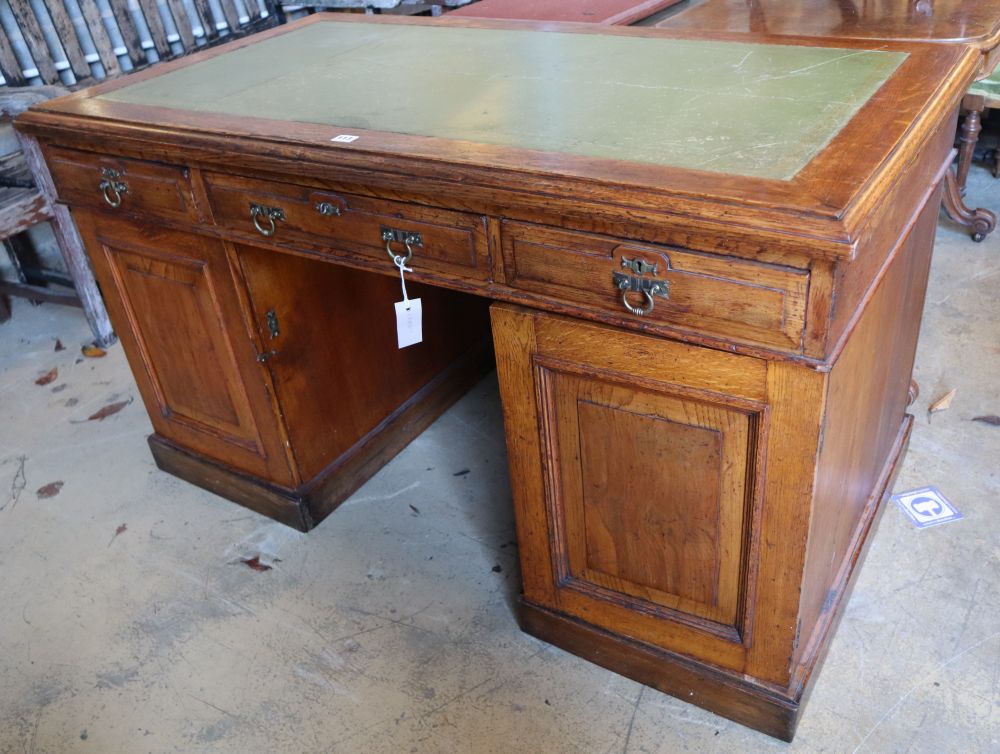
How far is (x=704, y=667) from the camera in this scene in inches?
62.2

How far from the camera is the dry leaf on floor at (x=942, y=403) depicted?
2.32 m

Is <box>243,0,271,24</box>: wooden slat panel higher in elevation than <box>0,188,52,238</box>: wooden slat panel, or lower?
higher

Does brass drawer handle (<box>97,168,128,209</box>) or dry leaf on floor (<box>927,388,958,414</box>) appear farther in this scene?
dry leaf on floor (<box>927,388,958,414</box>)

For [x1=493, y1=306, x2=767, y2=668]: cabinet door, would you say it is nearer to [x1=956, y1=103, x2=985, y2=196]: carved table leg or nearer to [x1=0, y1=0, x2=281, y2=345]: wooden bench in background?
[x1=0, y1=0, x2=281, y2=345]: wooden bench in background

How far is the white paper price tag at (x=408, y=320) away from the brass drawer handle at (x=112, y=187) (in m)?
0.71

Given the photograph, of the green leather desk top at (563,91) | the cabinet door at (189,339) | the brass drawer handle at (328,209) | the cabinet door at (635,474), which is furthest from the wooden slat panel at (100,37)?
the cabinet door at (635,474)

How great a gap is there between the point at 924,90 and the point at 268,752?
1.56 meters

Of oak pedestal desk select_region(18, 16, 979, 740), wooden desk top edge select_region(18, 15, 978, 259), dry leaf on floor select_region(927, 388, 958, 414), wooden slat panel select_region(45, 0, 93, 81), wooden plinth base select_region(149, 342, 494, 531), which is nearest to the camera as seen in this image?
wooden desk top edge select_region(18, 15, 978, 259)

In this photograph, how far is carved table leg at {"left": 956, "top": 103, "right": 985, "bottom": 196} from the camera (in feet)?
9.61

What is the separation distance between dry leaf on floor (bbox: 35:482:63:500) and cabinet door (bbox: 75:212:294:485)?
341mm

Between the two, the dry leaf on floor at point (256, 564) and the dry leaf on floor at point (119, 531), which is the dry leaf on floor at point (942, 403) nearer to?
the dry leaf on floor at point (256, 564)

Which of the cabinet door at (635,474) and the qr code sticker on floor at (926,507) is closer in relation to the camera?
the cabinet door at (635,474)

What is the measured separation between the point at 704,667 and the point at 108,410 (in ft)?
6.29

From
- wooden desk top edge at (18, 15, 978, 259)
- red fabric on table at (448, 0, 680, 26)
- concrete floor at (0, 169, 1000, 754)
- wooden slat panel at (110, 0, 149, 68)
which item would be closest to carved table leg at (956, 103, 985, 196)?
concrete floor at (0, 169, 1000, 754)
